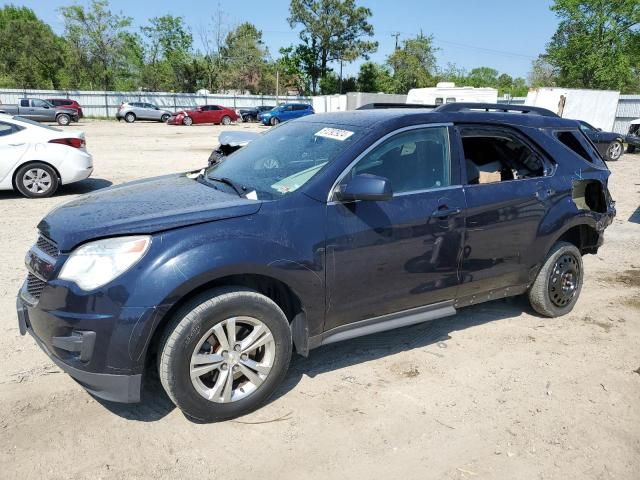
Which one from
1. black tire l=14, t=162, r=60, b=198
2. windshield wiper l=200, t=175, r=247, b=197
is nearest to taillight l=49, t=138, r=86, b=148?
black tire l=14, t=162, r=60, b=198

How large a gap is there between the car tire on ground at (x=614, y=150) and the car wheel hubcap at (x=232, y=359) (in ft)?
58.9

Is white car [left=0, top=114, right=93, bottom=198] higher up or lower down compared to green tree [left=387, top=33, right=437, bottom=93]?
lower down

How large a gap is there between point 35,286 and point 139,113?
118 feet

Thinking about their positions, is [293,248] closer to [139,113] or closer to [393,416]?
[393,416]

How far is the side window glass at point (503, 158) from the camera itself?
4.17 metres

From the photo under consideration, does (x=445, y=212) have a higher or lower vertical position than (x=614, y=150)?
higher

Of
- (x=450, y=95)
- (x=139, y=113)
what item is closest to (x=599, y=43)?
(x=450, y=95)

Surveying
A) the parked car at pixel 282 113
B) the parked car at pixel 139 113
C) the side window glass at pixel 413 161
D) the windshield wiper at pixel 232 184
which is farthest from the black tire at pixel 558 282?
the parked car at pixel 139 113

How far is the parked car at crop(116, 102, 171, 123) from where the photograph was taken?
116 feet

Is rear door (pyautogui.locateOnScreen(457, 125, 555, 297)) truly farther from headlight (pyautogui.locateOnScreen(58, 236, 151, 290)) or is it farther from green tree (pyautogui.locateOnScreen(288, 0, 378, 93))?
green tree (pyautogui.locateOnScreen(288, 0, 378, 93))

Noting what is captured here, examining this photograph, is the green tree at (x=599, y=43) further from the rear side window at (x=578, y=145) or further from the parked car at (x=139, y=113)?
the rear side window at (x=578, y=145)

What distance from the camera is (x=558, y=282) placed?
14.8ft

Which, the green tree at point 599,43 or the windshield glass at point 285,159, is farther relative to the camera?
the green tree at point 599,43

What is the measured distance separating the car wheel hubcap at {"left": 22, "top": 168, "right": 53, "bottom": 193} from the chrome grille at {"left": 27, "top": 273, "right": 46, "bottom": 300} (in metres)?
6.73
